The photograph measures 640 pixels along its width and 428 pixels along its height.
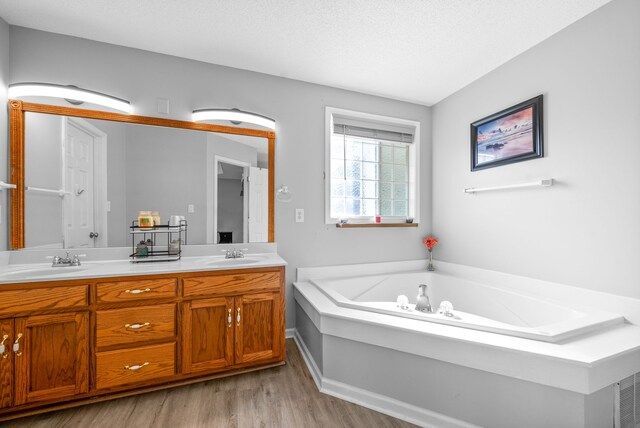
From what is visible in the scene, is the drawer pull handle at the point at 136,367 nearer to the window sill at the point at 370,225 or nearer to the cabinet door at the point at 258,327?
the cabinet door at the point at 258,327

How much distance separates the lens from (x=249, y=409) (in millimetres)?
1507

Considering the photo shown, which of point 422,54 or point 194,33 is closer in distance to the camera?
point 194,33

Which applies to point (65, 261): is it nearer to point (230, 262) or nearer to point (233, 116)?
point (230, 262)

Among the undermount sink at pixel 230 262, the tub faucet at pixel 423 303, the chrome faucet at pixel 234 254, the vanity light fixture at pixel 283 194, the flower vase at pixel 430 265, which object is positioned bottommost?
the tub faucet at pixel 423 303

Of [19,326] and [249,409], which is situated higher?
[19,326]

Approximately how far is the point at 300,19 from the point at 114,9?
3.83ft

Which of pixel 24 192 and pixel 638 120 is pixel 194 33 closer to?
pixel 24 192

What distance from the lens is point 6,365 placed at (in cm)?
136

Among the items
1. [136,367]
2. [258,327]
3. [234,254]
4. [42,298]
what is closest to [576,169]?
[258,327]

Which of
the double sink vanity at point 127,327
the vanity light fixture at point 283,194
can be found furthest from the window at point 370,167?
the double sink vanity at point 127,327

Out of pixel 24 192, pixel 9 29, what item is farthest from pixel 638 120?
pixel 9 29

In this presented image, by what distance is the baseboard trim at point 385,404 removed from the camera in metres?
1.35

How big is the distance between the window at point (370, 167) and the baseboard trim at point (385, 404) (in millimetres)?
1347

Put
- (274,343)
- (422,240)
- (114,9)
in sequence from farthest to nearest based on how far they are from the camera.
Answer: (422,240) < (274,343) < (114,9)
